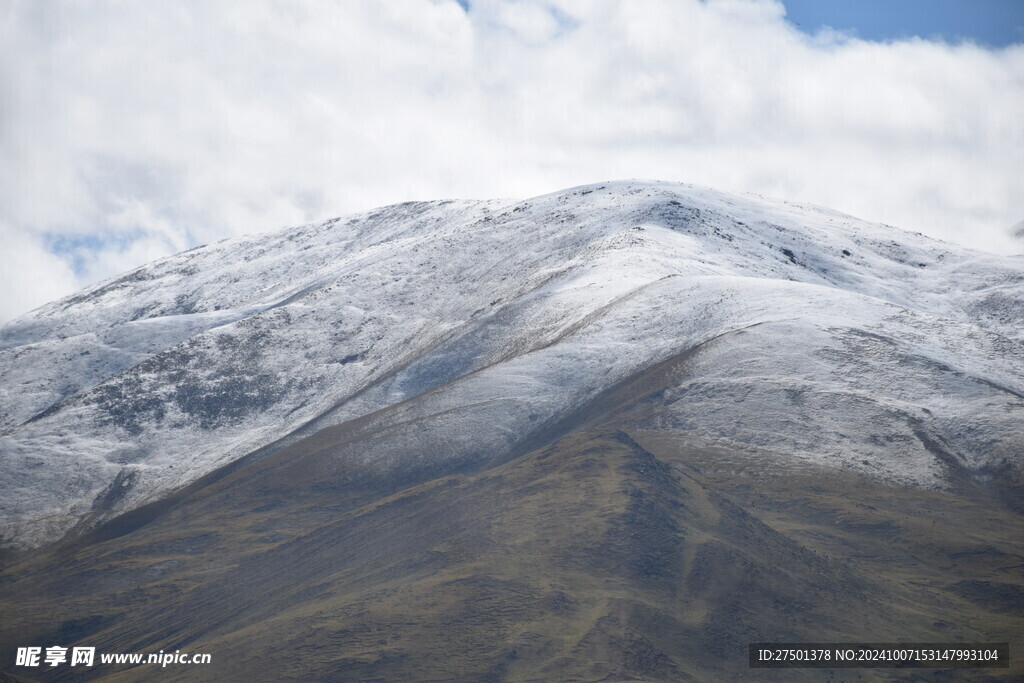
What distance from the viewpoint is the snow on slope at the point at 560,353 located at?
92.4 metres

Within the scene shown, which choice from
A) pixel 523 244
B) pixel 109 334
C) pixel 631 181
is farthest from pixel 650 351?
pixel 109 334

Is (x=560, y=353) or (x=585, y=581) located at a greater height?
(x=560, y=353)

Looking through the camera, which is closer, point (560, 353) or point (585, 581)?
point (585, 581)

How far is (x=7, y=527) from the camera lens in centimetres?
11938

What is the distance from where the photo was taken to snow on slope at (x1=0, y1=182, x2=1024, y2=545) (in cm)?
9244

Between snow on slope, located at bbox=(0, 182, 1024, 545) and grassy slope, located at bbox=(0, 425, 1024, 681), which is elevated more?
snow on slope, located at bbox=(0, 182, 1024, 545)

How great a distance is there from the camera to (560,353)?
4397 inches

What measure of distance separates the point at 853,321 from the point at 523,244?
67.5 metres

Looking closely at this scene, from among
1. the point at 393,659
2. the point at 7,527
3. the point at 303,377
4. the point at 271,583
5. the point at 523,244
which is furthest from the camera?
the point at 523,244

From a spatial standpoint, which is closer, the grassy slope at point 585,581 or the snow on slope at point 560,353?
the grassy slope at point 585,581

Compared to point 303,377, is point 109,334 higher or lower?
higher

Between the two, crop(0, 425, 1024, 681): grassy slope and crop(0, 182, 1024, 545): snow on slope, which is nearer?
crop(0, 425, 1024, 681): grassy slope

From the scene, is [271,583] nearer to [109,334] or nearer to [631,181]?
[109,334]

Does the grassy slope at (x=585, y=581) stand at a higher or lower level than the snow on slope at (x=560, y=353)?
lower
